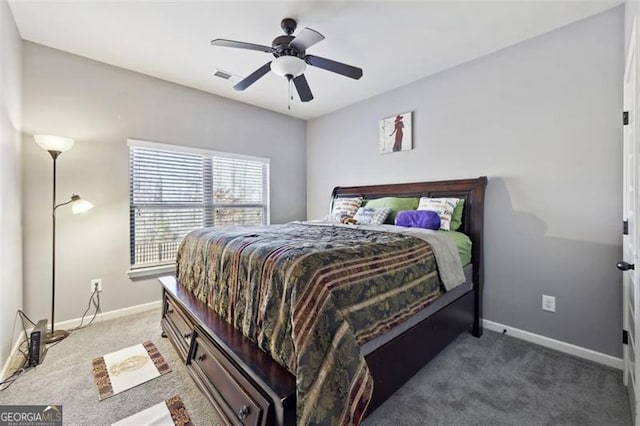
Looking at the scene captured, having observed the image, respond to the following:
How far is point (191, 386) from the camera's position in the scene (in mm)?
1774

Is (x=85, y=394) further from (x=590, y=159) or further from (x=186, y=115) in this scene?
(x=590, y=159)

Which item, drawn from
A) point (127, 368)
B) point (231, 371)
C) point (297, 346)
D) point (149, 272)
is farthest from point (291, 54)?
point (149, 272)

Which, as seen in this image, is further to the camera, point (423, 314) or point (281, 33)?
point (281, 33)

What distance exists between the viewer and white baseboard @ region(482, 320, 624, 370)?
2025 millimetres

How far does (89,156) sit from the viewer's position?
2.78 metres

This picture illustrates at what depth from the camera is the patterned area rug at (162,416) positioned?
148 cm

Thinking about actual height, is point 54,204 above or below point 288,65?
below

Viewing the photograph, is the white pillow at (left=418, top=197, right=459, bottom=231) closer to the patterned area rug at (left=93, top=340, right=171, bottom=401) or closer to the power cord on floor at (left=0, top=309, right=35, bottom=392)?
the patterned area rug at (left=93, top=340, right=171, bottom=401)

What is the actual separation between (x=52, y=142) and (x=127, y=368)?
193cm

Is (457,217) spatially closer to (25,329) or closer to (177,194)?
(177,194)

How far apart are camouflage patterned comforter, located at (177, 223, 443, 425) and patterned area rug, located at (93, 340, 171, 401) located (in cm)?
66

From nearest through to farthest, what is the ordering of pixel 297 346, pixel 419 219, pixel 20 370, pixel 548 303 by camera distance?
1. pixel 297 346
2. pixel 20 370
3. pixel 548 303
4. pixel 419 219

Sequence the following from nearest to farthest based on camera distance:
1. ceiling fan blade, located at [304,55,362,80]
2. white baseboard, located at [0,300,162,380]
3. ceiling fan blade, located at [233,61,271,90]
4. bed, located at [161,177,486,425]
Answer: bed, located at [161,177,486,425], ceiling fan blade, located at [304,55,362,80], ceiling fan blade, located at [233,61,271,90], white baseboard, located at [0,300,162,380]

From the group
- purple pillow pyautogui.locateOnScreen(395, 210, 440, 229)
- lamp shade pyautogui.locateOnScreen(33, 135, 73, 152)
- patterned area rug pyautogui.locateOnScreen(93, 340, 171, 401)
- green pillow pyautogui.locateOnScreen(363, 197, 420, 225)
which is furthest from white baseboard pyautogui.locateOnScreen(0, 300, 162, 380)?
purple pillow pyautogui.locateOnScreen(395, 210, 440, 229)
